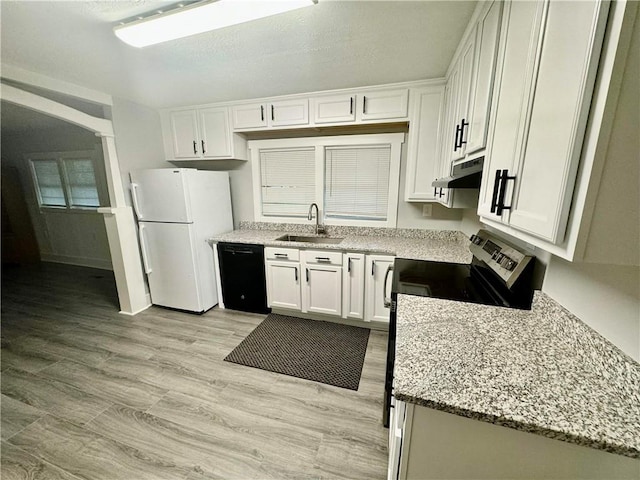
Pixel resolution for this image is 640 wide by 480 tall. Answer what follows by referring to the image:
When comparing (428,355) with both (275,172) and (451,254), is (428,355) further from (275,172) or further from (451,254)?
(275,172)

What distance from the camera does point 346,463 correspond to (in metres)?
1.36

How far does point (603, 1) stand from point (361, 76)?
1.89 metres

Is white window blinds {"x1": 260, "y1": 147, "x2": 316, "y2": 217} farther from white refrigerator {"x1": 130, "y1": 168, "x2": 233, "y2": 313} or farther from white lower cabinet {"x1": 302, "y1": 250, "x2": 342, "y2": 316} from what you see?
white lower cabinet {"x1": 302, "y1": 250, "x2": 342, "y2": 316}

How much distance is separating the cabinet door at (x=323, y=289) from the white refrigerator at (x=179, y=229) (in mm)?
1256

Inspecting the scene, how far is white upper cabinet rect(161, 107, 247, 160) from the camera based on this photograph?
287 centimetres

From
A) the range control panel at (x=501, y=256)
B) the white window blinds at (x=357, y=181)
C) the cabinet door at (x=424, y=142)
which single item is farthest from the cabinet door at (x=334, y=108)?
the range control panel at (x=501, y=256)

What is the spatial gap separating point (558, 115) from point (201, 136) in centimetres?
325

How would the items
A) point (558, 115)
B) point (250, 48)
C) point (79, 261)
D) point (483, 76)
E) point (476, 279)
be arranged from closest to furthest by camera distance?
1. point (558, 115)
2. point (483, 76)
3. point (476, 279)
4. point (250, 48)
5. point (79, 261)

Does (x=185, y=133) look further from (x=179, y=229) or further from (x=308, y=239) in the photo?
(x=308, y=239)

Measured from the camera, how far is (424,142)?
2316mm

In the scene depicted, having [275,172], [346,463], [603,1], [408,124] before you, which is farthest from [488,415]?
[275,172]

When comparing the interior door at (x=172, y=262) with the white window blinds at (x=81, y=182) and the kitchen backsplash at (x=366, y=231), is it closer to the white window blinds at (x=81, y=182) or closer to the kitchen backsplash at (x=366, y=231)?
the kitchen backsplash at (x=366, y=231)

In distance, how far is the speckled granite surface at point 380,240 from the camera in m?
2.18

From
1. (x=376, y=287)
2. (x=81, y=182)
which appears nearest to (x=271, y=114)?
(x=376, y=287)
